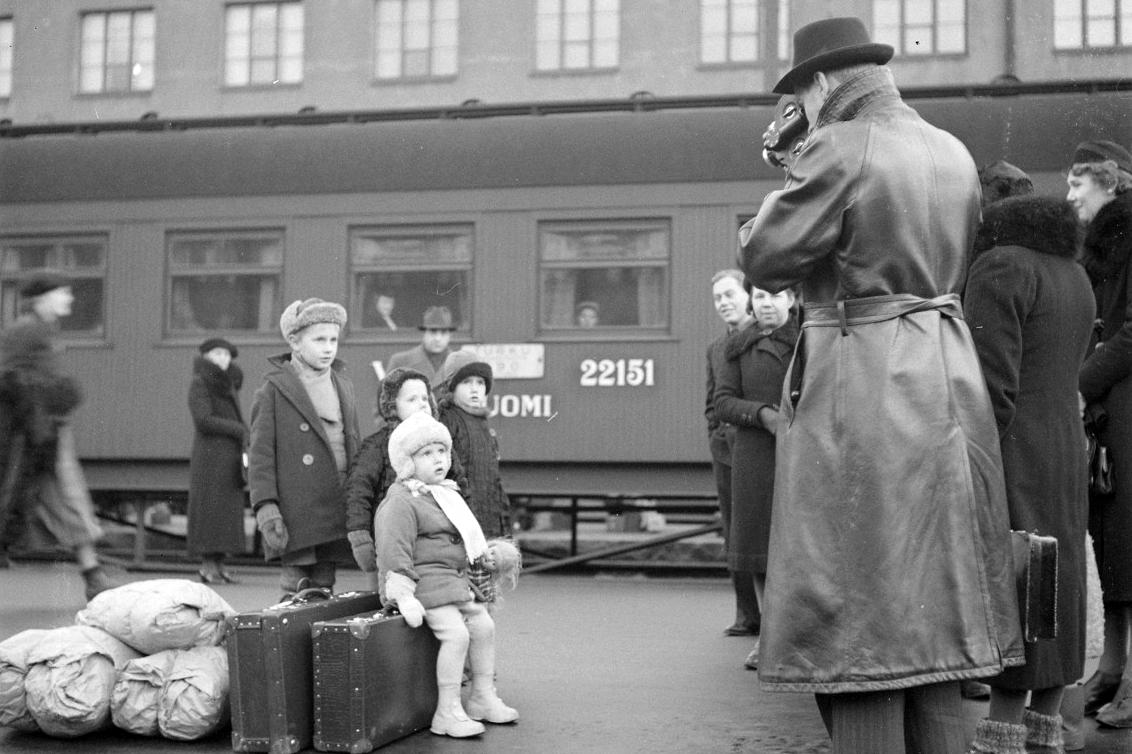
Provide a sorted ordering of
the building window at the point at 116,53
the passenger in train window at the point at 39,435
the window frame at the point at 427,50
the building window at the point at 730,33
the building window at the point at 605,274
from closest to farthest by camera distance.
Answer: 1. the passenger in train window at the point at 39,435
2. the building window at the point at 605,274
3. the building window at the point at 730,33
4. the window frame at the point at 427,50
5. the building window at the point at 116,53

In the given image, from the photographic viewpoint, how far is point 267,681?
475 cm

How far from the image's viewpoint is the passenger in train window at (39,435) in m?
6.77

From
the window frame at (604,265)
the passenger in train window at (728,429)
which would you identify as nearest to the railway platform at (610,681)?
the passenger in train window at (728,429)

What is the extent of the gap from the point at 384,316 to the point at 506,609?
3706 mm

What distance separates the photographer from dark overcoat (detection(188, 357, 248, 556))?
10703 millimetres

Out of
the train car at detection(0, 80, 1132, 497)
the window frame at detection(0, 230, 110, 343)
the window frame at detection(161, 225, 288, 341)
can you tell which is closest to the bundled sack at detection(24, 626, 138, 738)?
the train car at detection(0, 80, 1132, 497)

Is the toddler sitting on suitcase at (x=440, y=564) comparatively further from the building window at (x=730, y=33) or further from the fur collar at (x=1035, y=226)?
the building window at (x=730, y=33)

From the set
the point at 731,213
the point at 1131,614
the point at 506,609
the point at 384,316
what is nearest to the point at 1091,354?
the point at 1131,614

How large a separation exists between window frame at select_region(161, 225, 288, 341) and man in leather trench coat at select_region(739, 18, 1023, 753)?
30.4ft

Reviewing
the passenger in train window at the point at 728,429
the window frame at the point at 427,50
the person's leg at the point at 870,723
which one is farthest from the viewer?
the window frame at the point at 427,50

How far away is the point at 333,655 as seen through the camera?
478 cm

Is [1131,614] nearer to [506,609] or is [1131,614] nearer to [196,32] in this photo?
[506,609]

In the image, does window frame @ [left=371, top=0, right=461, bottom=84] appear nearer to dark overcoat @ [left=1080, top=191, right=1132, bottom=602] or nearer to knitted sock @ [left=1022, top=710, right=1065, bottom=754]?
dark overcoat @ [left=1080, top=191, right=1132, bottom=602]

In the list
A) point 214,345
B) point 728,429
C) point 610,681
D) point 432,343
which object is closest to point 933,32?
point 214,345
